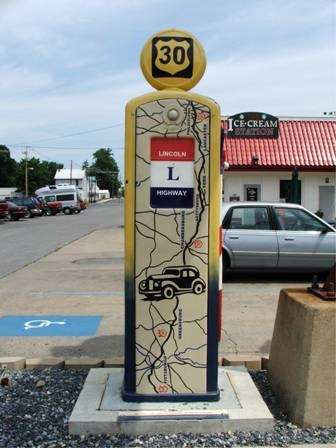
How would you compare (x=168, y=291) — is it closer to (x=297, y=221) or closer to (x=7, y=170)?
(x=297, y=221)

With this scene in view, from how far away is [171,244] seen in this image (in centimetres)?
390

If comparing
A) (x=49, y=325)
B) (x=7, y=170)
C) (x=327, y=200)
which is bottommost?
(x=49, y=325)

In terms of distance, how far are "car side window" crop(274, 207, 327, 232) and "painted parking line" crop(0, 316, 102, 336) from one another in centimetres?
445

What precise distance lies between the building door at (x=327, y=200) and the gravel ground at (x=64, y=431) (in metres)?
18.0

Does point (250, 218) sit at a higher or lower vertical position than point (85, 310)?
higher

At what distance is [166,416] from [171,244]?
3.83 feet

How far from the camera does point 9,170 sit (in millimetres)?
109812

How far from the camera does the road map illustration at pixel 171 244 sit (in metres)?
3.86

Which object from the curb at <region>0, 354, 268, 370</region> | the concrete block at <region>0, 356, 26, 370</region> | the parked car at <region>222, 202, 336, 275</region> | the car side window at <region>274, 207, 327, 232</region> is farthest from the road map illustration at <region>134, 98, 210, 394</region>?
the car side window at <region>274, 207, 327, 232</region>

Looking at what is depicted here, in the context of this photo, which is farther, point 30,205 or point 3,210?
point 30,205

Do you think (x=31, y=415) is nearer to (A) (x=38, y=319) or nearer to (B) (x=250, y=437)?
(B) (x=250, y=437)

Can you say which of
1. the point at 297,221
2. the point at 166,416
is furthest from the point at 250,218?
the point at 166,416

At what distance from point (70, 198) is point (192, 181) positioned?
50.8 metres

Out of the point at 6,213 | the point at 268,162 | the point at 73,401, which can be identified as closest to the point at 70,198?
the point at 6,213
